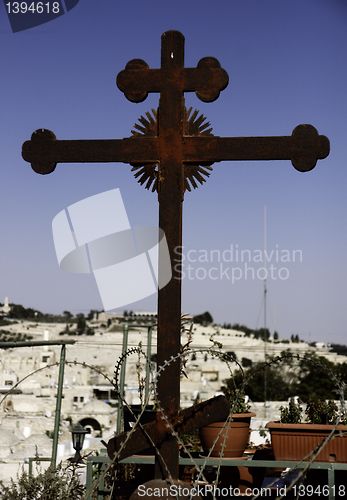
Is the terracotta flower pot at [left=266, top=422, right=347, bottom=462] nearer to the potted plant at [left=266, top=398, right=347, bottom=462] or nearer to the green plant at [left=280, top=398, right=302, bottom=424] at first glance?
the potted plant at [left=266, top=398, right=347, bottom=462]

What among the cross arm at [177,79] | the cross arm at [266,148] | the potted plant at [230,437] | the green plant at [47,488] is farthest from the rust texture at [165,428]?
the cross arm at [177,79]

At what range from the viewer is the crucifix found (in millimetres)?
3262

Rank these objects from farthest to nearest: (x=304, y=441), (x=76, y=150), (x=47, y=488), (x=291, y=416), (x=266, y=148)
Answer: (x=291, y=416) < (x=304, y=441) < (x=76, y=150) < (x=266, y=148) < (x=47, y=488)

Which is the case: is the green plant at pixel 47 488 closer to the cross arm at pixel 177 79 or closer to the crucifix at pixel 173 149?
the crucifix at pixel 173 149

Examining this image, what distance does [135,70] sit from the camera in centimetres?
352

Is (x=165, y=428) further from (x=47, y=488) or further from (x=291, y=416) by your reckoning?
(x=291, y=416)

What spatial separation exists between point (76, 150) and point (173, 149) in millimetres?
534

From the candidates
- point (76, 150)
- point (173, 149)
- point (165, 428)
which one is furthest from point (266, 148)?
point (165, 428)

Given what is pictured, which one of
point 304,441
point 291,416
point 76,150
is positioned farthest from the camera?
point 291,416

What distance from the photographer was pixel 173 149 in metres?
3.41

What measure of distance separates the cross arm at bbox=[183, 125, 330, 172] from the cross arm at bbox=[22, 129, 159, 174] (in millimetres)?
248

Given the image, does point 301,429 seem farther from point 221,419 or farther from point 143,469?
point 143,469

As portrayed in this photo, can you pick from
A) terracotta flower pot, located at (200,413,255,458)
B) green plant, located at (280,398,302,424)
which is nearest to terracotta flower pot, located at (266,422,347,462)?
terracotta flower pot, located at (200,413,255,458)

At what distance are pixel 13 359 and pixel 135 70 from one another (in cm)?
6504
